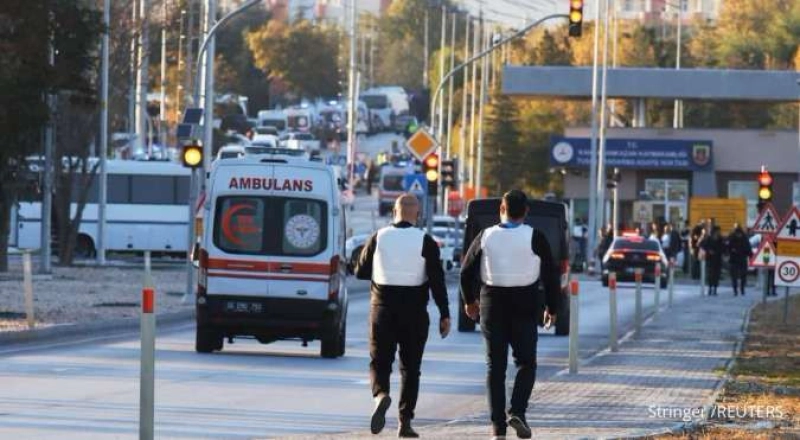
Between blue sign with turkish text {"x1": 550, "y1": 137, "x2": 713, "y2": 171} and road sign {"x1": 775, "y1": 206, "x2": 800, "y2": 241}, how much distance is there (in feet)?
154

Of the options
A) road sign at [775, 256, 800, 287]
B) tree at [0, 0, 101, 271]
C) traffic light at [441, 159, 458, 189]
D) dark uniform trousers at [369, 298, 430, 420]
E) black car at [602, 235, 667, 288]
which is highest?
tree at [0, 0, 101, 271]

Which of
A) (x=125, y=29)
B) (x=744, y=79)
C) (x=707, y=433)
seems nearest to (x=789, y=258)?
(x=707, y=433)

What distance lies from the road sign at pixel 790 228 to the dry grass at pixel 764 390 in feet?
4.94

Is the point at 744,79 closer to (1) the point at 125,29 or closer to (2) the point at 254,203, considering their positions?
(1) the point at 125,29

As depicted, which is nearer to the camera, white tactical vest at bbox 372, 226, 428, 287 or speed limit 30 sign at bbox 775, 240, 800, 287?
white tactical vest at bbox 372, 226, 428, 287

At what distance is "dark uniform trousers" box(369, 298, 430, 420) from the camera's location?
585 inches

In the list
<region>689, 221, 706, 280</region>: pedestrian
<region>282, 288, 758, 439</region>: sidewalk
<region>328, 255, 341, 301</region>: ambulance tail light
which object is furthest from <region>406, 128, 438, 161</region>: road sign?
<region>328, 255, 341, 301</region>: ambulance tail light

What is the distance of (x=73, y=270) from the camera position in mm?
48625

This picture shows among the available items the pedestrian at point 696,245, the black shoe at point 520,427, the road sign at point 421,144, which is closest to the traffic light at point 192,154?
the road sign at point 421,144

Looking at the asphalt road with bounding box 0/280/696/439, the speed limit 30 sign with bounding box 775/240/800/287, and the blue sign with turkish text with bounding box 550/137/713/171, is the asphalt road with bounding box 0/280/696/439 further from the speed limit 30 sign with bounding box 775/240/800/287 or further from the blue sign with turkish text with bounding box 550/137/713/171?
the blue sign with turkish text with bounding box 550/137/713/171

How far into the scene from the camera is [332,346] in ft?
80.5

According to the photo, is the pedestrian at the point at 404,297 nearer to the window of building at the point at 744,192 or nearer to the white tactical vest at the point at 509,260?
the white tactical vest at the point at 509,260

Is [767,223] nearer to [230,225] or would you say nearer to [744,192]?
[230,225]

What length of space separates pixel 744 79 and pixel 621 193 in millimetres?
7758
